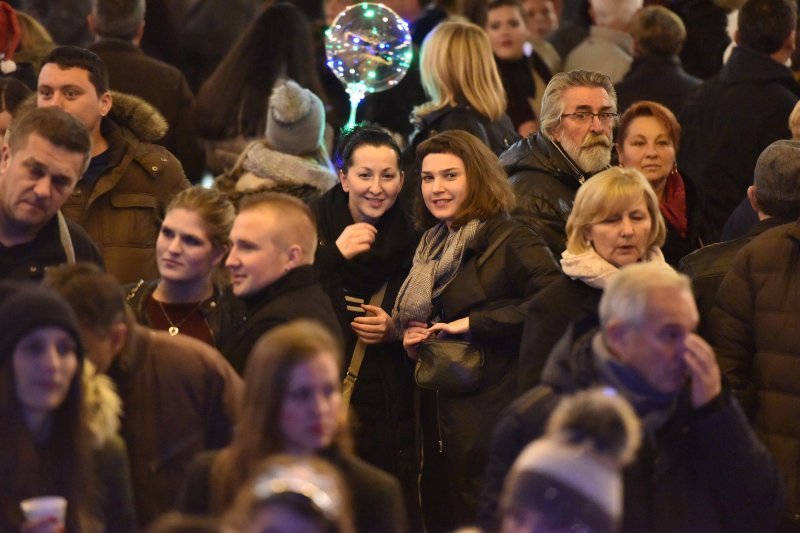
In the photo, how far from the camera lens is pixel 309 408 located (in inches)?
185

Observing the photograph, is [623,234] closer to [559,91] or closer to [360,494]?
[559,91]

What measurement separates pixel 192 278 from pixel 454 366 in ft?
4.05

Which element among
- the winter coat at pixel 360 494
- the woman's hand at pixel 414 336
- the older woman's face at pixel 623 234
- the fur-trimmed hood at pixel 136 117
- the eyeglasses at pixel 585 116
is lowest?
the woman's hand at pixel 414 336

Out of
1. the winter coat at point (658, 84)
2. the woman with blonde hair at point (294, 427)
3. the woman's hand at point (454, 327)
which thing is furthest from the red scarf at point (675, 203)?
the woman with blonde hair at point (294, 427)

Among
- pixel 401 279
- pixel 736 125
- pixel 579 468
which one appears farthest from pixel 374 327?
pixel 579 468

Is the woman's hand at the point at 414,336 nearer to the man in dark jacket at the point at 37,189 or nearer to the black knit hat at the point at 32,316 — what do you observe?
the man in dark jacket at the point at 37,189

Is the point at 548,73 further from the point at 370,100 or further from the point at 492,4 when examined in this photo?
the point at 370,100

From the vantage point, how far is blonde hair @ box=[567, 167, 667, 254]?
6418 mm

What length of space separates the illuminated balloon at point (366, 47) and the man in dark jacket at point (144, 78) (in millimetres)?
928

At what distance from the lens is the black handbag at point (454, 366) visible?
7.20 metres

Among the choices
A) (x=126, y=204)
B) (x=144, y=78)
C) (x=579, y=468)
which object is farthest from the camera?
(x=144, y=78)

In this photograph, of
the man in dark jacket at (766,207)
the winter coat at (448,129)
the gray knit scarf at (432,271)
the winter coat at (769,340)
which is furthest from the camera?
the winter coat at (448,129)

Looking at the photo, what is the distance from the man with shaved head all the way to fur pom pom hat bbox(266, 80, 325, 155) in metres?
2.23

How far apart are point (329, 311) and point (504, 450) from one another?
1263 mm
